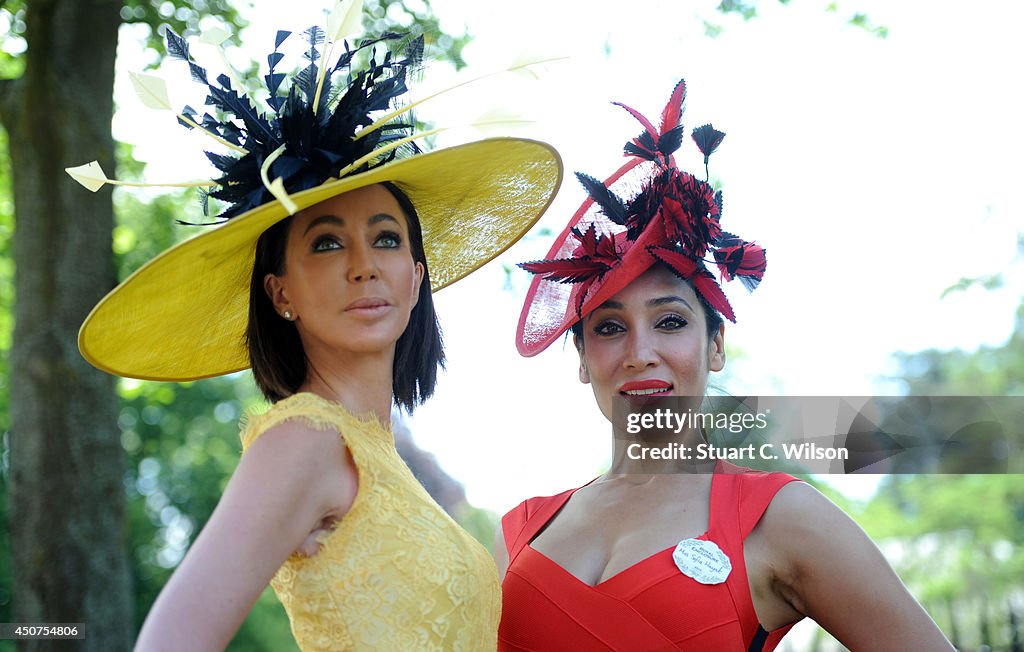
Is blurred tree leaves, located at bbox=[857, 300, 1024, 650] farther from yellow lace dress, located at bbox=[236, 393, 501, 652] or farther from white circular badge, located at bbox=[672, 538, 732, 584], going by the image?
yellow lace dress, located at bbox=[236, 393, 501, 652]

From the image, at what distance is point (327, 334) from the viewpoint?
2436 millimetres

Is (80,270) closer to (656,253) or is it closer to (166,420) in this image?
(656,253)

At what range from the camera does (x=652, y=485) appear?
9.71 feet

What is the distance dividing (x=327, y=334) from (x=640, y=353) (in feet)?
2.94

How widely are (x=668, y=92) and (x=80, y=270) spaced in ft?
11.7

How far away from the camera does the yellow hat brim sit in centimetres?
234

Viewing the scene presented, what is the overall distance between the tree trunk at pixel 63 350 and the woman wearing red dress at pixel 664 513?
2.85 m

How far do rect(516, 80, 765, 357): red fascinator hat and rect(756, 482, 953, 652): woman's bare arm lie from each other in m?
0.66

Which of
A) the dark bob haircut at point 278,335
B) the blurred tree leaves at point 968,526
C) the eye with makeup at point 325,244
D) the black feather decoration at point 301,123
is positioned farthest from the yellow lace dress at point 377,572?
the blurred tree leaves at point 968,526

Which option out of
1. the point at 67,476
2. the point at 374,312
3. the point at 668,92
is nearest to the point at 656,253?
the point at 668,92

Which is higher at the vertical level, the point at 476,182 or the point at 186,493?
the point at 186,493

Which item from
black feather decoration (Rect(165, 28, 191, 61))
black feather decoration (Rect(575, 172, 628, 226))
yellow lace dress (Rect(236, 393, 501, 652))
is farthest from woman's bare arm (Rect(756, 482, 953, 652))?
black feather decoration (Rect(165, 28, 191, 61))

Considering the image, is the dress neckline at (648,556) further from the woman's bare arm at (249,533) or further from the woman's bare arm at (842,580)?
the woman's bare arm at (249,533)

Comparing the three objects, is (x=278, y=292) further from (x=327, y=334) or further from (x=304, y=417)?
(x=304, y=417)
